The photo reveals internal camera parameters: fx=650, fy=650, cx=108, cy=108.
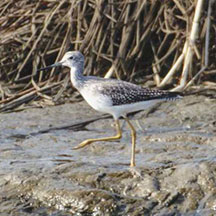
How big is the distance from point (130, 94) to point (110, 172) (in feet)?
3.31

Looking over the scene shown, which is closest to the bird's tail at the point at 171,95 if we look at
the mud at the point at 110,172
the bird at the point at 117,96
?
the bird at the point at 117,96

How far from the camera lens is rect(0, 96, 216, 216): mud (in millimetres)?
4973

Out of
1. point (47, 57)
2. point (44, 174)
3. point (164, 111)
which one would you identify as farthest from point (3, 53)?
point (44, 174)

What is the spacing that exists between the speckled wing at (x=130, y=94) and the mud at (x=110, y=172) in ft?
1.62

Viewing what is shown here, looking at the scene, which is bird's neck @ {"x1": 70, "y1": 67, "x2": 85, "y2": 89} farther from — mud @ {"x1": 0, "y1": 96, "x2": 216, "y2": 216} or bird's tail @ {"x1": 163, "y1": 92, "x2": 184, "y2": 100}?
bird's tail @ {"x1": 163, "y1": 92, "x2": 184, "y2": 100}

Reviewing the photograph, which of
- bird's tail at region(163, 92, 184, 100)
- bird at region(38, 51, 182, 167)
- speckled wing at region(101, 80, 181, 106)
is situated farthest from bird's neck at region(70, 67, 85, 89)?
bird's tail at region(163, 92, 184, 100)

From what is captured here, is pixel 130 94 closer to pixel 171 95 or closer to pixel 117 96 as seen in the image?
pixel 117 96

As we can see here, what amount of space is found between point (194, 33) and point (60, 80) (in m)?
1.84

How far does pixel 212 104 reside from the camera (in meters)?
7.44

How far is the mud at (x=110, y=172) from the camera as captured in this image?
4.97 meters

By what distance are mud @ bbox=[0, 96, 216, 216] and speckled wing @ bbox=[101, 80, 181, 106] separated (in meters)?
0.49

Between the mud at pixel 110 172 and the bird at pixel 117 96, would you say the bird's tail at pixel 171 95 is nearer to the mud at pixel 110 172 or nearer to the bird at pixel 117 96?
the bird at pixel 117 96

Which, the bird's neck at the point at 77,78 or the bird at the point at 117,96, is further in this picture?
the bird's neck at the point at 77,78

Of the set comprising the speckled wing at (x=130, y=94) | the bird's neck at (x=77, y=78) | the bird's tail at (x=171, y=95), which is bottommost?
the bird's tail at (x=171, y=95)
